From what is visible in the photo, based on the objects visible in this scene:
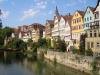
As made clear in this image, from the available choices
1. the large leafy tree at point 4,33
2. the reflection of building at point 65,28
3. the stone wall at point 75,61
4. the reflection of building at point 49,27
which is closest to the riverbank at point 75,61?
the stone wall at point 75,61

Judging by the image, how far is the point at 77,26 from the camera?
68000 mm

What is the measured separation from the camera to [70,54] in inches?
2067

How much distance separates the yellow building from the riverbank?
23.4 ft

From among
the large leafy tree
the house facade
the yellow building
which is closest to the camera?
the house facade

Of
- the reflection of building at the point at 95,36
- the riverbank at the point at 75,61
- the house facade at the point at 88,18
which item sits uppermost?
the house facade at the point at 88,18

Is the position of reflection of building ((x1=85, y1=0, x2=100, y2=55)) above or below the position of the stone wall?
above

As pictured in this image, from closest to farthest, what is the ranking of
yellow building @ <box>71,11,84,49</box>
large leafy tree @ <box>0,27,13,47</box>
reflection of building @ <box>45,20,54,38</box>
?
yellow building @ <box>71,11,84,49</box> < reflection of building @ <box>45,20,54,38</box> < large leafy tree @ <box>0,27,13,47</box>

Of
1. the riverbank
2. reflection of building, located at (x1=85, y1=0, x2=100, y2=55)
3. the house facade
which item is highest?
the house facade

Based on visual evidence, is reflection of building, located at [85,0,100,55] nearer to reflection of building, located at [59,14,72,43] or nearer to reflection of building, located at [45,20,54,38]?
reflection of building, located at [59,14,72,43]

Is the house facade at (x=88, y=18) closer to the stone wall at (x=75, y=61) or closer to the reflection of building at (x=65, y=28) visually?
the stone wall at (x=75, y=61)

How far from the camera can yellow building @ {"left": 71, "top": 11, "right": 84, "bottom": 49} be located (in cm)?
6575

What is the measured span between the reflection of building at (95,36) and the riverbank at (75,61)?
408cm

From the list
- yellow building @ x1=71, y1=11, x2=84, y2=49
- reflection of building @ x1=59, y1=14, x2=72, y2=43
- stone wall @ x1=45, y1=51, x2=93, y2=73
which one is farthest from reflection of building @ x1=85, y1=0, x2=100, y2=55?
reflection of building @ x1=59, y1=14, x2=72, y2=43

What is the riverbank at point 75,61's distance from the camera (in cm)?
4394
